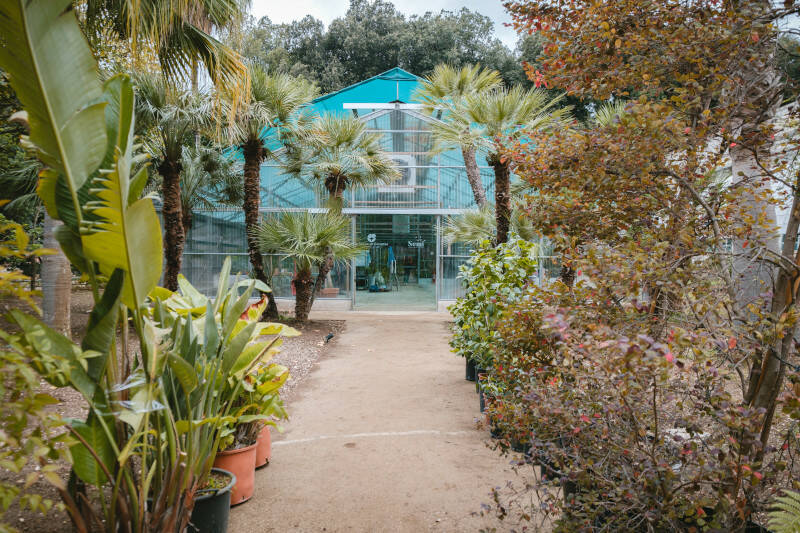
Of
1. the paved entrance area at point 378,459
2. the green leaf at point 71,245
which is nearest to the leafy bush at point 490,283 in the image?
the paved entrance area at point 378,459

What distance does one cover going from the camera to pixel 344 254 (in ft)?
35.6

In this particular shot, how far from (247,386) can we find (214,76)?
4.32 meters

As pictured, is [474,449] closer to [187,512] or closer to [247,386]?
[247,386]

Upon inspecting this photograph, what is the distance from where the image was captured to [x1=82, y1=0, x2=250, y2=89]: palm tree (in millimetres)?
5207

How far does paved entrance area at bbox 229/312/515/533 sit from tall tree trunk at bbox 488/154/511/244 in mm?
2158

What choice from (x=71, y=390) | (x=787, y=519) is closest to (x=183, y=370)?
(x=787, y=519)

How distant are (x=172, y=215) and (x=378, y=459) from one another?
700 cm

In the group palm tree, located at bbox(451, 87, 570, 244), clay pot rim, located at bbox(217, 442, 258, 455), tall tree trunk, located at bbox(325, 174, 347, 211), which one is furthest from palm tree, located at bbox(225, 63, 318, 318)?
clay pot rim, located at bbox(217, 442, 258, 455)

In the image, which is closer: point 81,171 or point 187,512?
point 81,171

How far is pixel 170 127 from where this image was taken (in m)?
8.76

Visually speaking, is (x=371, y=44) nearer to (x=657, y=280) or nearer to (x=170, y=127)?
(x=170, y=127)

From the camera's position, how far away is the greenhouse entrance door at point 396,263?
564 inches

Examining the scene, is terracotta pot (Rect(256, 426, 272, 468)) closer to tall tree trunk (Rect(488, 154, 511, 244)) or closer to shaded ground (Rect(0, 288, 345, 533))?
shaded ground (Rect(0, 288, 345, 533))

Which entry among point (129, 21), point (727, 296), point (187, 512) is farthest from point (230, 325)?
point (129, 21)
